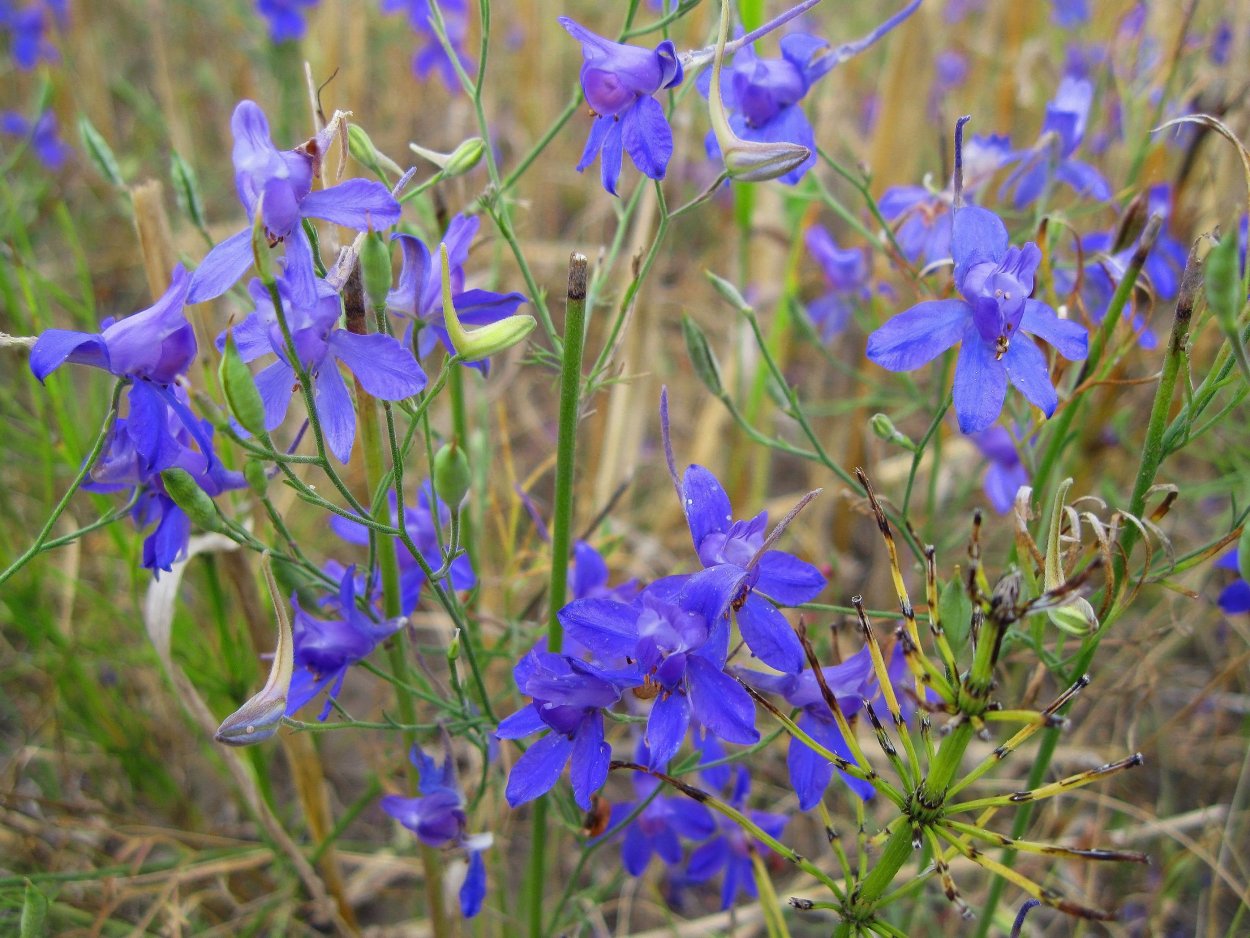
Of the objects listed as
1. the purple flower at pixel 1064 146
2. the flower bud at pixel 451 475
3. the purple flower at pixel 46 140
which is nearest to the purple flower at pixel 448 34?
the purple flower at pixel 46 140

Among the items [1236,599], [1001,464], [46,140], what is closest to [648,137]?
[1236,599]

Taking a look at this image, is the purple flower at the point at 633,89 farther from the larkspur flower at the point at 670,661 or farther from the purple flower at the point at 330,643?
the purple flower at the point at 330,643

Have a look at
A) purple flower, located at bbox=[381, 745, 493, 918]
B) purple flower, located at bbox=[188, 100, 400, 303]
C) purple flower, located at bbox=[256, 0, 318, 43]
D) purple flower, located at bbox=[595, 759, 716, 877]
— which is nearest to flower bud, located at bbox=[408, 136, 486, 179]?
purple flower, located at bbox=[188, 100, 400, 303]

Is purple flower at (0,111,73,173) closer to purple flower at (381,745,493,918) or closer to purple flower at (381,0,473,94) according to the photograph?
purple flower at (381,0,473,94)

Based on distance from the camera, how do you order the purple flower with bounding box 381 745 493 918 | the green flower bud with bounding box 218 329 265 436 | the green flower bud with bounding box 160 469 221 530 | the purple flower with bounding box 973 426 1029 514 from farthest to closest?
the purple flower with bounding box 973 426 1029 514, the purple flower with bounding box 381 745 493 918, the green flower bud with bounding box 160 469 221 530, the green flower bud with bounding box 218 329 265 436

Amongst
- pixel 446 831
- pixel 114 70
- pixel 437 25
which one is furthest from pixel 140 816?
pixel 114 70

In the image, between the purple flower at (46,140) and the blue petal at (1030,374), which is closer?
the blue petal at (1030,374)

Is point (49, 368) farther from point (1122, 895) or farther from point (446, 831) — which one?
point (1122, 895)
